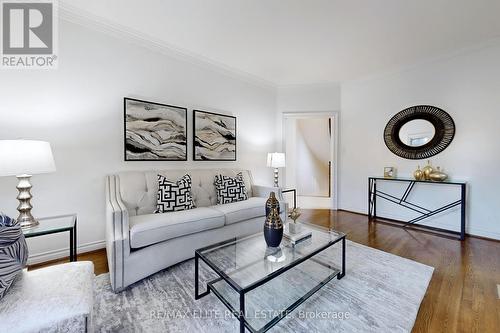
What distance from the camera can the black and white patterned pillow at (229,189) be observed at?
2752mm

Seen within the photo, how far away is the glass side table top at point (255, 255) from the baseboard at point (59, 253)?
60.6 inches

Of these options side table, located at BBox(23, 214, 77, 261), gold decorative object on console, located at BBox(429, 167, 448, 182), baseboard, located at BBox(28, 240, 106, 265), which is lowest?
baseboard, located at BBox(28, 240, 106, 265)

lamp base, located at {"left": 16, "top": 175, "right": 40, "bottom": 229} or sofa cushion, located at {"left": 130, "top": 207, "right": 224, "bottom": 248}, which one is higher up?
lamp base, located at {"left": 16, "top": 175, "right": 40, "bottom": 229}

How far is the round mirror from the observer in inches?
122

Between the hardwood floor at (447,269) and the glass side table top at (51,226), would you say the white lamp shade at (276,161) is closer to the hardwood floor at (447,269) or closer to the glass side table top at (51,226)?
the hardwood floor at (447,269)

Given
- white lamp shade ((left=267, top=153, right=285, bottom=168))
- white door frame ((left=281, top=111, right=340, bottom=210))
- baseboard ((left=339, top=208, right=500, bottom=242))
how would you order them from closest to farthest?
baseboard ((left=339, top=208, right=500, bottom=242)), white lamp shade ((left=267, top=153, right=285, bottom=168)), white door frame ((left=281, top=111, right=340, bottom=210))

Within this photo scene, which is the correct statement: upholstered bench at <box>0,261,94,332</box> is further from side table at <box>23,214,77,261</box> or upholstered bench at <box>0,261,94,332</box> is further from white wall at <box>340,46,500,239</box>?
white wall at <box>340,46,500,239</box>

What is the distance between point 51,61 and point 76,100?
386 millimetres

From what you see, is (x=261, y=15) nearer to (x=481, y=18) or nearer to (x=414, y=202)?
(x=481, y=18)

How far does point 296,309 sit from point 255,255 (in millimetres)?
432

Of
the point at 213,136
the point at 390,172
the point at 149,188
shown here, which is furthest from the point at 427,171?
the point at 149,188

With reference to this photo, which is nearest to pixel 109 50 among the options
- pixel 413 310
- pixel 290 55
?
pixel 290 55

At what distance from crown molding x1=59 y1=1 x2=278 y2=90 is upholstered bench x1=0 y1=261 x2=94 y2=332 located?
2348 millimetres
